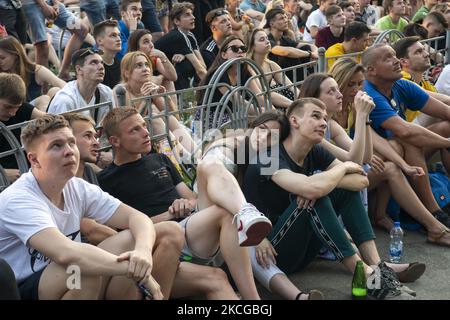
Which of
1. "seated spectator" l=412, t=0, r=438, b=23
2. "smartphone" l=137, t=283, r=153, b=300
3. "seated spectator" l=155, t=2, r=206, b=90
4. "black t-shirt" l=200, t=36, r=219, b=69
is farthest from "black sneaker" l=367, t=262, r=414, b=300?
"seated spectator" l=412, t=0, r=438, b=23

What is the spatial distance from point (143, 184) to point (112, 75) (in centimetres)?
293

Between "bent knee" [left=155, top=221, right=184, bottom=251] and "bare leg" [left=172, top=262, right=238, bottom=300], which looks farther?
"bare leg" [left=172, top=262, right=238, bottom=300]

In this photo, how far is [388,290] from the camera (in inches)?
205

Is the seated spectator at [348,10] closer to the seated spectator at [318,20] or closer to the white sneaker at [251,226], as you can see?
the seated spectator at [318,20]

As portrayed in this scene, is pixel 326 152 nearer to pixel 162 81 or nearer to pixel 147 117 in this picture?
pixel 147 117

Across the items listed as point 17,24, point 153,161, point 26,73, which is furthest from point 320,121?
point 17,24

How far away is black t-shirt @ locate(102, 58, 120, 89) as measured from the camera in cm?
790

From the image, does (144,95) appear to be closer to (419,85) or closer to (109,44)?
(109,44)

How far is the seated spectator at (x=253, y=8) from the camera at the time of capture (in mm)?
11875

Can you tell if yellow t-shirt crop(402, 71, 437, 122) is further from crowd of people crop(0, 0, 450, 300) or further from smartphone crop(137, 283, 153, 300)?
smartphone crop(137, 283, 153, 300)

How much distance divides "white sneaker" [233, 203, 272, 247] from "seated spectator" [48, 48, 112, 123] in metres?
2.40

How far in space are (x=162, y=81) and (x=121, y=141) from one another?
315 centimetres

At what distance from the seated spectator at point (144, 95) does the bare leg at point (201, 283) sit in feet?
5.13

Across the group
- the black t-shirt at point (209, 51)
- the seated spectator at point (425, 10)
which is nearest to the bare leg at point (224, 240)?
the black t-shirt at point (209, 51)
